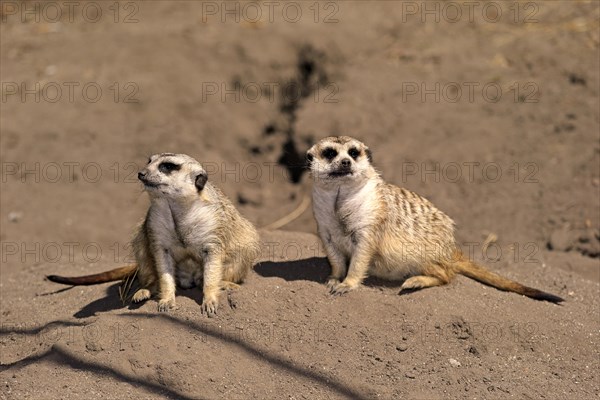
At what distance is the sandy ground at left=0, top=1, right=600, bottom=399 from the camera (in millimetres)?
3686

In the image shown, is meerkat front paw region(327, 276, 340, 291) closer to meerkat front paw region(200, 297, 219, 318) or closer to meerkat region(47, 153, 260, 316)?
meerkat region(47, 153, 260, 316)

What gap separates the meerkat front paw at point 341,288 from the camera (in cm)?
412

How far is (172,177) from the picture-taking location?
3.91 meters

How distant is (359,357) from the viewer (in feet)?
12.2

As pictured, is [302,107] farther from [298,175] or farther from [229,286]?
[229,286]

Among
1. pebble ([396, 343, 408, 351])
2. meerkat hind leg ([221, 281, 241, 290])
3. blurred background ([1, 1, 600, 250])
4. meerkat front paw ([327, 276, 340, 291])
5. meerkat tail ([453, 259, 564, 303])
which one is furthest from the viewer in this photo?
blurred background ([1, 1, 600, 250])

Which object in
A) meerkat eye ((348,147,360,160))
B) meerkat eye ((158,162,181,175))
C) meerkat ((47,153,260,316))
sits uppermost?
meerkat eye ((348,147,360,160))

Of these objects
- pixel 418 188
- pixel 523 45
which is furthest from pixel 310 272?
pixel 523 45

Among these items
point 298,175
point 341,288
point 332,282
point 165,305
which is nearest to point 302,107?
point 298,175

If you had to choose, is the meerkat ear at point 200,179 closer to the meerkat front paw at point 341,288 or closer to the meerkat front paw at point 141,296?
the meerkat front paw at point 141,296

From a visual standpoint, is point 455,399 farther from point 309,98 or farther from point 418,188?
point 309,98

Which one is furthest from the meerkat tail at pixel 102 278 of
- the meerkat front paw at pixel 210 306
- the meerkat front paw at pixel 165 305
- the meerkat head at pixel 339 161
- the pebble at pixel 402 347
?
the pebble at pixel 402 347

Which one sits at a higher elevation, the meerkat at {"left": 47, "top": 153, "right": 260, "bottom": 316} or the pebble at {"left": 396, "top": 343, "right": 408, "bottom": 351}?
the meerkat at {"left": 47, "top": 153, "right": 260, "bottom": 316}

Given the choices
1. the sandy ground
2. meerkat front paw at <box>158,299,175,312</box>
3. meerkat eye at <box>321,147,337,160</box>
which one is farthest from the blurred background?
meerkat front paw at <box>158,299,175,312</box>
